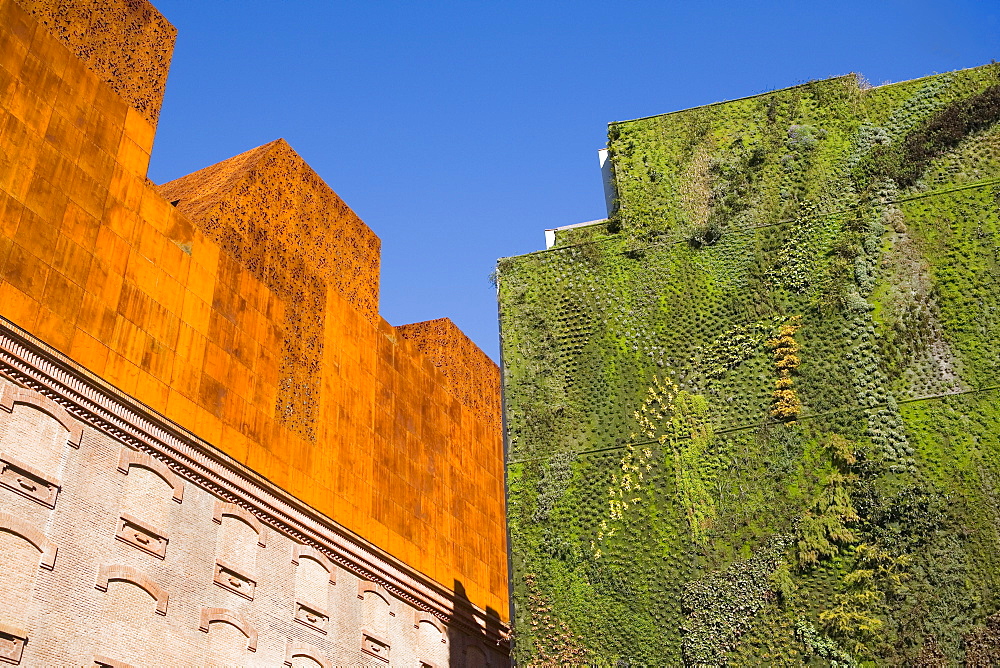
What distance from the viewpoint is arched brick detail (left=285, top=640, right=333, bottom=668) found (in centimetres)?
2167

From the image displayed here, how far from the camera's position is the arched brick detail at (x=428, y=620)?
88.5ft

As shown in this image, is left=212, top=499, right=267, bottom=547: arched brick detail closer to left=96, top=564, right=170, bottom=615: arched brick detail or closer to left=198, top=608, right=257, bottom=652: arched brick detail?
left=198, top=608, right=257, bottom=652: arched brick detail

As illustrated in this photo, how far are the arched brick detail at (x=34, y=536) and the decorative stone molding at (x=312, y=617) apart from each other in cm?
696

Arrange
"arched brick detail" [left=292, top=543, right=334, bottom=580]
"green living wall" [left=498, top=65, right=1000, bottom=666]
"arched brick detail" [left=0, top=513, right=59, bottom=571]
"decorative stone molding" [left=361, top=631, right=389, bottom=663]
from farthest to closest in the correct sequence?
"decorative stone molding" [left=361, top=631, right=389, bottom=663], "arched brick detail" [left=292, top=543, right=334, bottom=580], "green living wall" [left=498, top=65, right=1000, bottom=666], "arched brick detail" [left=0, top=513, right=59, bottom=571]

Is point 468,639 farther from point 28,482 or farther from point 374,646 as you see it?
point 28,482

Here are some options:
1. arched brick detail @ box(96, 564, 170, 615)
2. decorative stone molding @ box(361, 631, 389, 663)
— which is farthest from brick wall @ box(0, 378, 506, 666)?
decorative stone molding @ box(361, 631, 389, 663)

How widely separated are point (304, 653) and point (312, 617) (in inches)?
34.5

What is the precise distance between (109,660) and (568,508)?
8.89m

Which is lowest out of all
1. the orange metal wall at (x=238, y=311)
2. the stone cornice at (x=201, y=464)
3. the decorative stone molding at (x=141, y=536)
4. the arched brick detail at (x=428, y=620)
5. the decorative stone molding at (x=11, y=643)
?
the decorative stone molding at (x=11, y=643)

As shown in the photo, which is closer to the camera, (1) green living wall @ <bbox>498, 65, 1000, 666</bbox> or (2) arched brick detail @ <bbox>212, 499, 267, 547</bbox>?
(1) green living wall @ <bbox>498, 65, 1000, 666</bbox>

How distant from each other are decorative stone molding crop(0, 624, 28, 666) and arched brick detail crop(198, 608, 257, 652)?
13.6 ft

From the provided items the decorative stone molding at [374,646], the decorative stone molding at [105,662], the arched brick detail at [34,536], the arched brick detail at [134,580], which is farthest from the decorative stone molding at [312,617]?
the arched brick detail at [34,536]

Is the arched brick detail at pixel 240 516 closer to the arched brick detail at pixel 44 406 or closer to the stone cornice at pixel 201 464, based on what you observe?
the stone cornice at pixel 201 464

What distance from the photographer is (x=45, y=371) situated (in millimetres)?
17219
